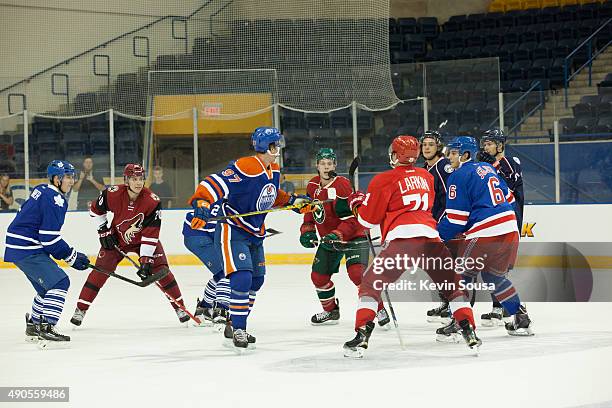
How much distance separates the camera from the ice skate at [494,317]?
6352 millimetres

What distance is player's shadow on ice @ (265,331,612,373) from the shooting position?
16.3 ft

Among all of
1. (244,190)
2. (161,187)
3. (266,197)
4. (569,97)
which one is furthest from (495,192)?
(569,97)

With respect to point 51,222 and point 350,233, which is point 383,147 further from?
point 51,222

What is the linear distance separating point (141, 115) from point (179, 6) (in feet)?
7.87

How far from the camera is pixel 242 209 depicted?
5.53 m

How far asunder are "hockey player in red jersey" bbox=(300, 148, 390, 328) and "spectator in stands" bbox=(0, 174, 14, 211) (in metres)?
5.12

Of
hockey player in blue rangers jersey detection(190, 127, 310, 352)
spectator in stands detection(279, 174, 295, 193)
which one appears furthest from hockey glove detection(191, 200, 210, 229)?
spectator in stands detection(279, 174, 295, 193)

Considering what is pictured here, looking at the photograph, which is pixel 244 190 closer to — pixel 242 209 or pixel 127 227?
pixel 242 209

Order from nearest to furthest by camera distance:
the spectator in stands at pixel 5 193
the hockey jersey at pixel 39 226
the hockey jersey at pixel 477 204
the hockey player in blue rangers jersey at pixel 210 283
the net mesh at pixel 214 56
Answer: the hockey jersey at pixel 477 204 → the hockey jersey at pixel 39 226 → the hockey player in blue rangers jersey at pixel 210 283 → the spectator in stands at pixel 5 193 → the net mesh at pixel 214 56

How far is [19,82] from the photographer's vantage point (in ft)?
37.8

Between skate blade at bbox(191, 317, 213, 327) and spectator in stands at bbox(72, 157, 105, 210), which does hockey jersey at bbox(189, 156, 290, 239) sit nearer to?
skate blade at bbox(191, 317, 213, 327)

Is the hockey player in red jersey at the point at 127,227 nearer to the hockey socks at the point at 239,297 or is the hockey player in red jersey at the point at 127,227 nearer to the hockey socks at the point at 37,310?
the hockey socks at the point at 37,310

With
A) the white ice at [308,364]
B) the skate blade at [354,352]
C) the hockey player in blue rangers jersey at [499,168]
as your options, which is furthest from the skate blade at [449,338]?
the skate blade at [354,352]

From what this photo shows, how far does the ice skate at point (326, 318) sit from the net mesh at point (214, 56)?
4.76 m
